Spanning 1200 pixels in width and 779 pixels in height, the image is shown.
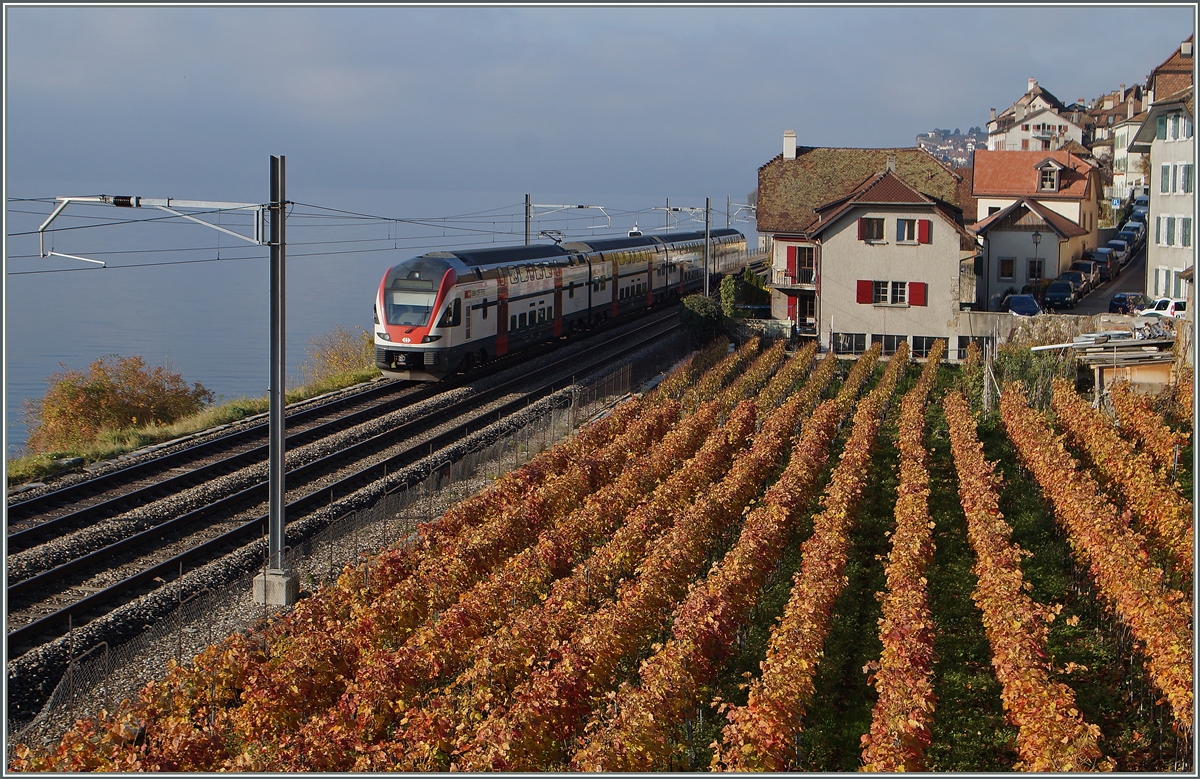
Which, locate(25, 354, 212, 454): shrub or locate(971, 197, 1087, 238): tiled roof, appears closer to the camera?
locate(25, 354, 212, 454): shrub

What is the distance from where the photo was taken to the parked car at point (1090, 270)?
55925 mm

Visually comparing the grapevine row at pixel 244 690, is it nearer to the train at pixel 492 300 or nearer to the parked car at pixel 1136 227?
the train at pixel 492 300

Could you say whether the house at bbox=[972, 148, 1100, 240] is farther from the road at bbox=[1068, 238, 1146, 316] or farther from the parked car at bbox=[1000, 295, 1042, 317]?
the parked car at bbox=[1000, 295, 1042, 317]

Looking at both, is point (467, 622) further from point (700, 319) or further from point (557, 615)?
point (700, 319)

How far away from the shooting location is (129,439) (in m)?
26.6

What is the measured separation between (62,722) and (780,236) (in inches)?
1602

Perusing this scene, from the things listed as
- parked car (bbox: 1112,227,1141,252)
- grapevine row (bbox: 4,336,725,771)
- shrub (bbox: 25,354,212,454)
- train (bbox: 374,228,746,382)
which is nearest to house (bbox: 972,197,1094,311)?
parked car (bbox: 1112,227,1141,252)

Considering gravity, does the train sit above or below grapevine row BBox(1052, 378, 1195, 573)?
above

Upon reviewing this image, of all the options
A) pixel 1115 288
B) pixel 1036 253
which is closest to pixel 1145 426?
pixel 1036 253

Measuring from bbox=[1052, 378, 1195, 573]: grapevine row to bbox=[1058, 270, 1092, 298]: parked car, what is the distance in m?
27.7

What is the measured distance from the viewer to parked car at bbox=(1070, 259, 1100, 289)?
5592cm

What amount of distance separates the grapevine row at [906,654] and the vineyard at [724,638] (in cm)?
4

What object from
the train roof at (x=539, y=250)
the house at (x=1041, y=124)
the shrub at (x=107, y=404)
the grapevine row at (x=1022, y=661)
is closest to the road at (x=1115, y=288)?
the train roof at (x=539, y=250)

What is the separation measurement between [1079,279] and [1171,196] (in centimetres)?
1001
